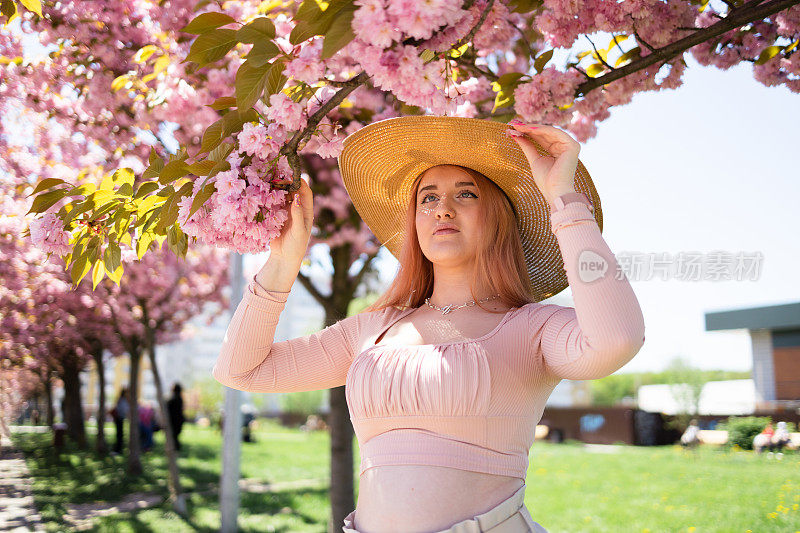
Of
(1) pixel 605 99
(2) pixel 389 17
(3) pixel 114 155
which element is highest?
(3) pixel 114 155

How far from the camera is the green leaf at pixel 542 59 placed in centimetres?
228

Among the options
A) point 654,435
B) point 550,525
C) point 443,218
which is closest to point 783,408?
point 654,435

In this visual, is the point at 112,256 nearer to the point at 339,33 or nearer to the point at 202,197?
the point at 202,197

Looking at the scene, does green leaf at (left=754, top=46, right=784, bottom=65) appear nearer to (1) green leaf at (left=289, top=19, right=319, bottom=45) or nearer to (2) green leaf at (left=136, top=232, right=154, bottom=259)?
(1) green leaf at (left=289, top=19, right=319, bottom=45)

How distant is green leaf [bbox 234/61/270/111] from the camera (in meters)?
1.48

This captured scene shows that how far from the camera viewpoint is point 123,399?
55.2 feet

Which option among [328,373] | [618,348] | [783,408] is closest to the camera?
[618,348]

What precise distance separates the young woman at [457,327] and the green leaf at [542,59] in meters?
0.54

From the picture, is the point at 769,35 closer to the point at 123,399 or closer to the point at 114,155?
the point at 114,155

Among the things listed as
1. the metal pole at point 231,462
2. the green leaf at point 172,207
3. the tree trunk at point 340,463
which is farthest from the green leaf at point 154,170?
the metal pole at point 231,462

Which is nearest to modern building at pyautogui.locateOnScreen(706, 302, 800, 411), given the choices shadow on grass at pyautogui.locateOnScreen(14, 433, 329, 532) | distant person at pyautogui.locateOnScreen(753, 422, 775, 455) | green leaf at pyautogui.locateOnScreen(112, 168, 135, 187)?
distant person at pyautogui.locateOnScreen(753, 422, 775, 455)

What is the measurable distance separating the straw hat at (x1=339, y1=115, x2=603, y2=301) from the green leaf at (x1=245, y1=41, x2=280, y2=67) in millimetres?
611

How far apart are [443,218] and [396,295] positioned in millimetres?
323

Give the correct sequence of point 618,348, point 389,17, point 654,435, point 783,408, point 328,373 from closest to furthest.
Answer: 1. point 389,17
2. point 618,348
3. point 328,373
4. point 783,408
5. point 654,435
